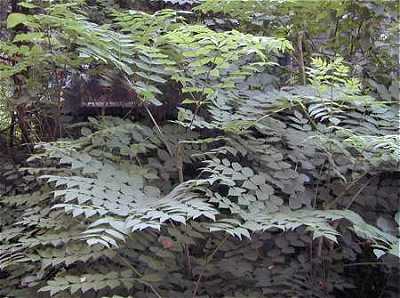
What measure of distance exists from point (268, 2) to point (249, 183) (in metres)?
0.84

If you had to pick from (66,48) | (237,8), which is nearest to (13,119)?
(66,48)

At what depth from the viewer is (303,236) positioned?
163cm

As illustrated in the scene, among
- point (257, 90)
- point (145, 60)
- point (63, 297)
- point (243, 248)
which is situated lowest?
point (63, 297)

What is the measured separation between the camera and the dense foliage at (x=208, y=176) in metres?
1.42

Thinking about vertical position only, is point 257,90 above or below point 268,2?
below

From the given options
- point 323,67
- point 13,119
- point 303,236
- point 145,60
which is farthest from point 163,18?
point 13,119

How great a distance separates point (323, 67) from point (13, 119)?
1.50 meters

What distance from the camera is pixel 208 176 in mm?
1639

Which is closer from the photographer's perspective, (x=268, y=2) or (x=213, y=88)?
(x=213, y=88)

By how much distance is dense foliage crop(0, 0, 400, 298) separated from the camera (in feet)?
4.64

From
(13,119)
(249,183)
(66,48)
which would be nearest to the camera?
(249,183)

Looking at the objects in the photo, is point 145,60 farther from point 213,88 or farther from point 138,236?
point 138,236

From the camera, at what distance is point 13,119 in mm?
2322

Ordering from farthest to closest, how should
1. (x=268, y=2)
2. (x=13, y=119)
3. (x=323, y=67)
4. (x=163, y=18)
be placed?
1. (x=13, y=119)
2. (x=268, y=2)
3. (x=163, y=18)
4. (x=323, y=67)
